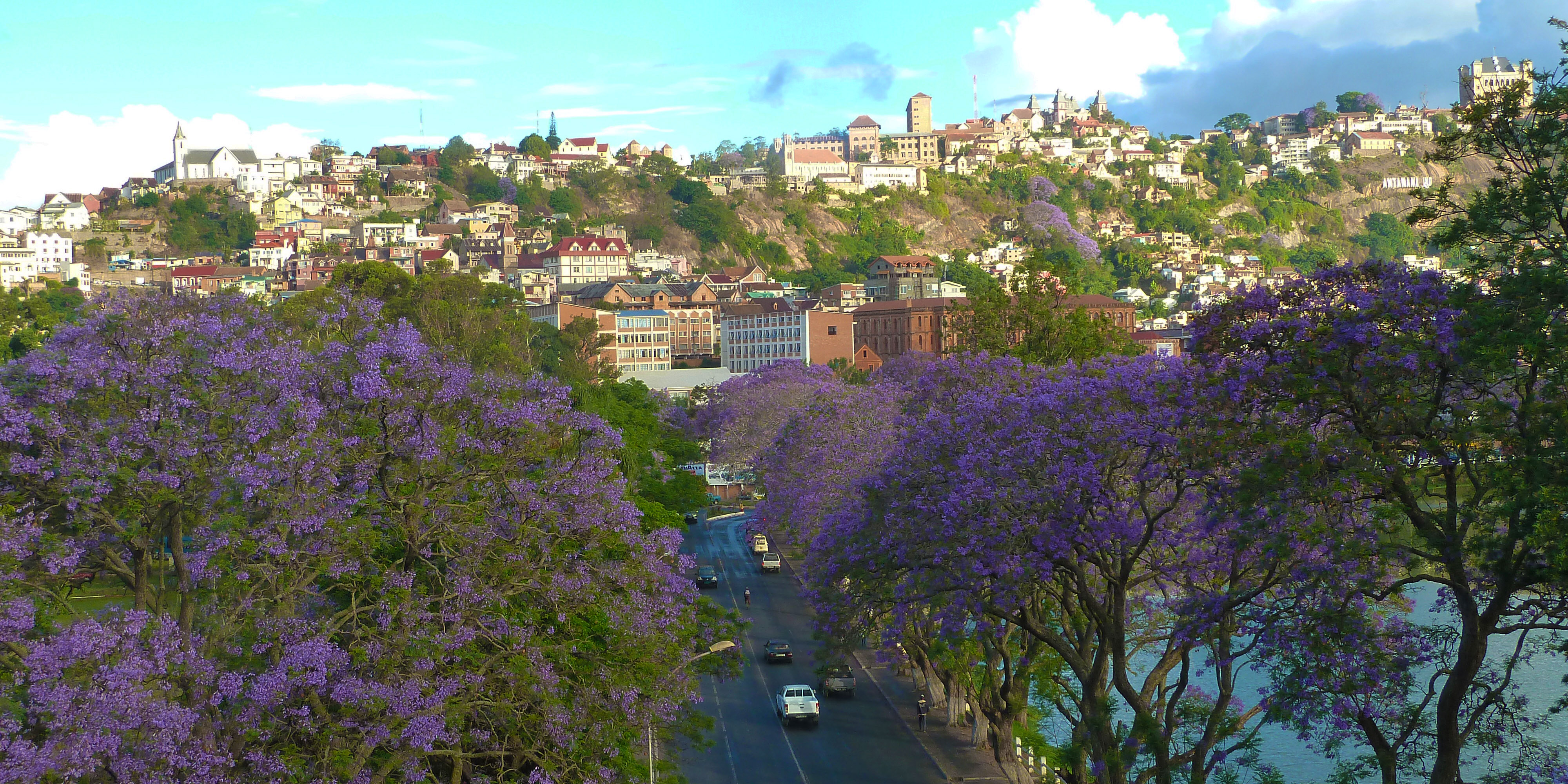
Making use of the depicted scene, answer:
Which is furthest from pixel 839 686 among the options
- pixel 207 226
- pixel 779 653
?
pixel 207 226

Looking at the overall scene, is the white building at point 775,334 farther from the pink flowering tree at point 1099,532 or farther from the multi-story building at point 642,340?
the pink flowering tree at point 1099,532

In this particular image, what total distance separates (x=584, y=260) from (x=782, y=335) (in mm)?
44151

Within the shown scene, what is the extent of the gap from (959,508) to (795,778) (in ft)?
41.8

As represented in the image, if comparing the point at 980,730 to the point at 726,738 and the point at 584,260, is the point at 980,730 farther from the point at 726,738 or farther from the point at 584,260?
the point at 584,260

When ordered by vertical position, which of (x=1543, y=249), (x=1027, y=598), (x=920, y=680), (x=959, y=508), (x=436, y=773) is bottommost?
(x=920, y=680)

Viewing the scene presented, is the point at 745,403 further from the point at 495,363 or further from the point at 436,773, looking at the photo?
the point at 436,773

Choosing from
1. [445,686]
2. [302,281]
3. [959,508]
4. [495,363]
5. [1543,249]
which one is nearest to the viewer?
[1543,249]

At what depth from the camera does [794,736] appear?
117 feet

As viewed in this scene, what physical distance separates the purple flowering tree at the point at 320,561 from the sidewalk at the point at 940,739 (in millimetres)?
12470

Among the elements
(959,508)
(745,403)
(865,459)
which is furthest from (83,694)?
(745,403)

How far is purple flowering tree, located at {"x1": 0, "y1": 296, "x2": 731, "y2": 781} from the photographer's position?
55.3 feet

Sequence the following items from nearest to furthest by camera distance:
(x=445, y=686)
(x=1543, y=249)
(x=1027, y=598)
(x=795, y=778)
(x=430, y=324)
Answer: (x=1543, y=249)
(x=445, y=686)
(x=1027, y=598)
(x=795, y=778)
(x=430, y=324)

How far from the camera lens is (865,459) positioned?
131 ft

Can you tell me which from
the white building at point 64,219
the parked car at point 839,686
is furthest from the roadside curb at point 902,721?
the white building at point 64,219
